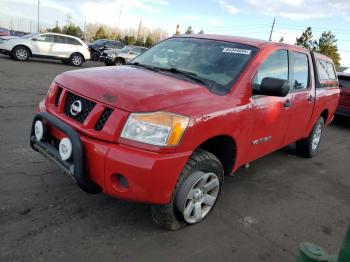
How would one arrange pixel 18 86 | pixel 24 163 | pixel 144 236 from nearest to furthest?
pixel 144 236 → pixel 24 163 → pixel 18 86

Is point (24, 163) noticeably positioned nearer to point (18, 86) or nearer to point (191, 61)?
point (191, 61)

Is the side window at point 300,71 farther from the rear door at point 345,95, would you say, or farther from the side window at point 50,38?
the side window at point 50,38

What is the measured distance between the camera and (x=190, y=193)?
10.4ft

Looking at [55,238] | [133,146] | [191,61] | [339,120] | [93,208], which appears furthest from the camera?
[339,120]

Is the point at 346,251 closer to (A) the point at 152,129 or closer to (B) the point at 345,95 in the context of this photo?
(A) the point at 152,129

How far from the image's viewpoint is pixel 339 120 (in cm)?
1113

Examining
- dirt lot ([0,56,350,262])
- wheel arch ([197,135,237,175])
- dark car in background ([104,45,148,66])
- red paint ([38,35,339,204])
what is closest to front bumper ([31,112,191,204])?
red paint ([38,35,339,204])

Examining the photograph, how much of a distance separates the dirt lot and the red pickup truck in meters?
0.27

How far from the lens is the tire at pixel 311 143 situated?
19.6 feet

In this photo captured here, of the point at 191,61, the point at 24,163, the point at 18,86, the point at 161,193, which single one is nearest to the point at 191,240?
the point at 161,193

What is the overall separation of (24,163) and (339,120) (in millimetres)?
9745

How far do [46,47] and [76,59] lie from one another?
1.77 meters

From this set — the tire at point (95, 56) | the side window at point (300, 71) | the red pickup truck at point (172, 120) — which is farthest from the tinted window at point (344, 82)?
the tire at point (95, 56)

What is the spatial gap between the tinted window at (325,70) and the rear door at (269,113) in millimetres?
1409
